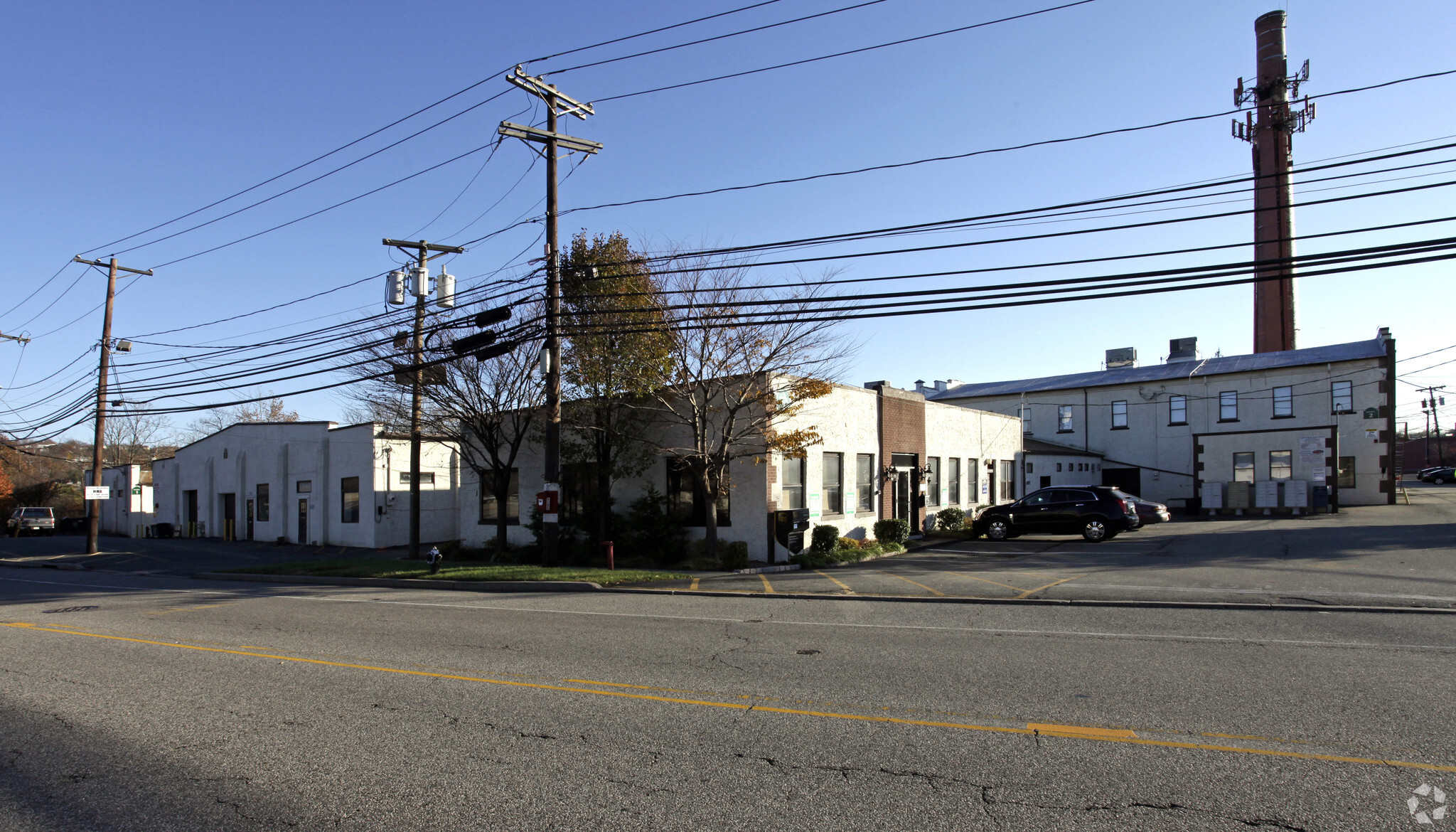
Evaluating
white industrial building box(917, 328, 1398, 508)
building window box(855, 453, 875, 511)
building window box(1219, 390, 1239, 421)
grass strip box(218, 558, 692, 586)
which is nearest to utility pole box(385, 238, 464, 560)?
grass strip box(218, 558, 692, 586)

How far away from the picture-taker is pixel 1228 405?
43.4 metres

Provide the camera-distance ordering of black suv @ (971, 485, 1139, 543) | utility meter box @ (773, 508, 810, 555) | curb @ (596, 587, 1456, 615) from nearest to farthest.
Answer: curb @ (596, 587, 1456, 615), utility meter box @ (773, 508, 810, 555), black suv @ (971, 485, 1139, 543)

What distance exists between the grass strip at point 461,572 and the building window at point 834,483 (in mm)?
5765

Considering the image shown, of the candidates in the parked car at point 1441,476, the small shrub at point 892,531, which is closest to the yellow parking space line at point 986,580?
the small shrub at point 892,531

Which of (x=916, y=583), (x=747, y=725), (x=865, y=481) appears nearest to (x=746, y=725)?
(x=747, y=725)

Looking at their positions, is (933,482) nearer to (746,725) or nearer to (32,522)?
(746,725)

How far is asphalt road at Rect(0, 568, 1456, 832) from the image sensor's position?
4.69 m

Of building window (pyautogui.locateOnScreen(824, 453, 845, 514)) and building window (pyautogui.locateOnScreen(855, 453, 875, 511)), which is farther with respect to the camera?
building window (pyautogui.locateOnScreen(855, 453, 875, 511))

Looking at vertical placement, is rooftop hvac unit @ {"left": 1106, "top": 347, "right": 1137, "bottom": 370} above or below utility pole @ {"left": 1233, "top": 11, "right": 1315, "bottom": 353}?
below

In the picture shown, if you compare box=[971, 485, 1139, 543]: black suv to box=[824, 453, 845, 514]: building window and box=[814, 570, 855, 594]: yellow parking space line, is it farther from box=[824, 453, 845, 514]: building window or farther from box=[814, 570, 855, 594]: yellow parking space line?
box=[814, 570, 855, 594]: yellow parking space line

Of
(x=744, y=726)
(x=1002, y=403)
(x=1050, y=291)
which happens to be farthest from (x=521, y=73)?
(x=1002, y=403)

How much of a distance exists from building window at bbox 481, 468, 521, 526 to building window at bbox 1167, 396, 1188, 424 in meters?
36.2

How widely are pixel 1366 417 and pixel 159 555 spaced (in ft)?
173

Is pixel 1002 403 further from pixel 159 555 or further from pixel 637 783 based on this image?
pixel 637 783
